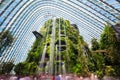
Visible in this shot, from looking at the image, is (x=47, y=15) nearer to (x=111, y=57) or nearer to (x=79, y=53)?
(x=79, y=53)

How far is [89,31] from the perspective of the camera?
44906 millimetres

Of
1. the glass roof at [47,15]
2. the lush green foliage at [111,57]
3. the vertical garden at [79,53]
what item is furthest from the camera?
the glass roof at [47,15]

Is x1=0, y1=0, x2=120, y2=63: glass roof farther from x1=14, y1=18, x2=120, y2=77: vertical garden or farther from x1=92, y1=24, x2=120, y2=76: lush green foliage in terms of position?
x1=92, y1=24, x2=120, y2=76: lush green foliage

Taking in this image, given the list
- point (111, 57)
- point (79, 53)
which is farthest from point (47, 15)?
point (111, 57)

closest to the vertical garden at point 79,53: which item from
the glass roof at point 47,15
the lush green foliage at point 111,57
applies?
the lush green foliage at point 111,57

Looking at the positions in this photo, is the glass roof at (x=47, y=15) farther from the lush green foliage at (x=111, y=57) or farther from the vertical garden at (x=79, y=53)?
the lush green foliage at (x=111, y=57)

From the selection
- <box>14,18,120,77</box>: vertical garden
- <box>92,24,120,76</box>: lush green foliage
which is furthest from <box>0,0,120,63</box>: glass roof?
<box>92,24,120,76</box>: lush green foliage

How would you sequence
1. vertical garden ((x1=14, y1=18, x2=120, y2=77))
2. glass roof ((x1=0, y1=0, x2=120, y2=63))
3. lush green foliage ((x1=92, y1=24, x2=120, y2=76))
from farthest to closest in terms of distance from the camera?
glass roof ((x1=0, y1=0, x2=120, y2=63)) → vertical garden ((x1=14, y1=18, x2=120, y2=77)) → lush green foliage ((x1=92, y1=24, x2=120, y2=76))

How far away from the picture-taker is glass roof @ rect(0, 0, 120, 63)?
101 feet

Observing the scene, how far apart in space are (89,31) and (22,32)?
10770mm

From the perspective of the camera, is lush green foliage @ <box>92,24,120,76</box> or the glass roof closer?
lush green foliage @ <box>92,24,120,76</box>

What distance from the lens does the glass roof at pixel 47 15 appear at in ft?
101

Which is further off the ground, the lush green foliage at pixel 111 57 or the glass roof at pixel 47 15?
the glass roof at pixel 47 15

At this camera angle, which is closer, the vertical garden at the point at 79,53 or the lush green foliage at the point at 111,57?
the lush green foliage at the point at 111,57
